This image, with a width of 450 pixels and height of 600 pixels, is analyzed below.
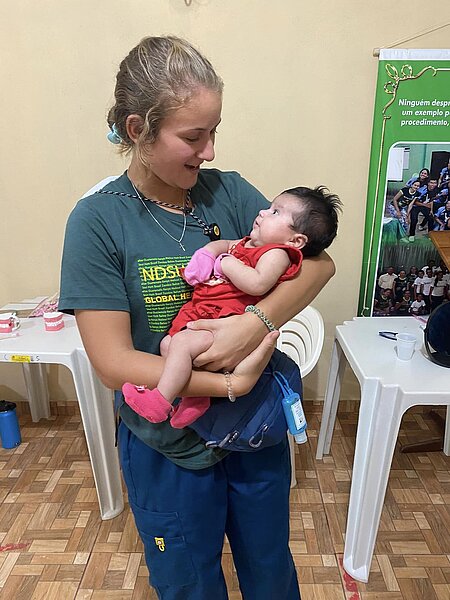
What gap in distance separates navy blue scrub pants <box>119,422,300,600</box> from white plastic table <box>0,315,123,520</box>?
721 mm

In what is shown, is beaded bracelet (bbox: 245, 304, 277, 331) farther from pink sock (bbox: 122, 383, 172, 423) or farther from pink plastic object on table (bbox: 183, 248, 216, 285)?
pink sock (bbox: 122, 383, 172, 423)

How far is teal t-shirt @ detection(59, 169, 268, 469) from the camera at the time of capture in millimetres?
917

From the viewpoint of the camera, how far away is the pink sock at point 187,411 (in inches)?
37.9

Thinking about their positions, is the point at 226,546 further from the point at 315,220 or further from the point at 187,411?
the point at 315,220

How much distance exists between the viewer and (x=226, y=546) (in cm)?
182

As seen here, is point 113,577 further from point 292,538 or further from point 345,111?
point 345,111

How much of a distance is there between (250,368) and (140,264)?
0.91 feet

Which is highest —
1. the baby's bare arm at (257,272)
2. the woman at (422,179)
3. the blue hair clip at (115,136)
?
the blue hair clip at (115,136)

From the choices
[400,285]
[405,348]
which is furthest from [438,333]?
[400,285]

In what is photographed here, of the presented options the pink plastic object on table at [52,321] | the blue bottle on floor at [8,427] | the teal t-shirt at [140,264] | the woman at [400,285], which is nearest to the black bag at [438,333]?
the woman at [400,285]

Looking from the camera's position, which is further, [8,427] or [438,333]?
[8,427]

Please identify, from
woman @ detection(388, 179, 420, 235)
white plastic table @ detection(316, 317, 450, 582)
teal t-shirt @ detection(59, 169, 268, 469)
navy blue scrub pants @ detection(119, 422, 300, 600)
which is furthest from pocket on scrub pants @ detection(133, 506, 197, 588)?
woman @ detection(388, 179, 420, 235)

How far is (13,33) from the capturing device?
208 centimetres

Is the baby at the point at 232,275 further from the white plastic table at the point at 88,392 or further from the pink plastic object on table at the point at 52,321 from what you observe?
the pink plastic object on table at the point at 52,321
